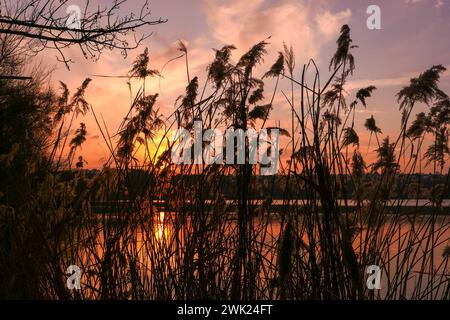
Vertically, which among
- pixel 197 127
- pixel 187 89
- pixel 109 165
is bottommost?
pixel 109 165

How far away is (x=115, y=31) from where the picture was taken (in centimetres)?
780

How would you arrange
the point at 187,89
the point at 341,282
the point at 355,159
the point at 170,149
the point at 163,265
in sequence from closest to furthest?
the point at 341,282
the point at 163,265
the point at 170,149
the point at 187,89
the point at 355,159

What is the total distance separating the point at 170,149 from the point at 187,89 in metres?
0.45

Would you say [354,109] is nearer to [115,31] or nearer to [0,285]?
[0,285]

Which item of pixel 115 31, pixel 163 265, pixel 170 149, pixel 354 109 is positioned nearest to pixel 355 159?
pixel 354 109

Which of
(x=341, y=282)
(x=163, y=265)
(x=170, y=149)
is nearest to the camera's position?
(x=341, y=282)

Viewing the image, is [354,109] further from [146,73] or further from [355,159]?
[146,73]

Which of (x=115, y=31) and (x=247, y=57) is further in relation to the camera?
(x=115, y=31)

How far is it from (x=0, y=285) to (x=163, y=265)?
95 cm

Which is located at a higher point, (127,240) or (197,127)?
(197,127)

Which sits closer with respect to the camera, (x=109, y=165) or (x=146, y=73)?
(x=109, y=165)

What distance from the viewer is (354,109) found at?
359cm

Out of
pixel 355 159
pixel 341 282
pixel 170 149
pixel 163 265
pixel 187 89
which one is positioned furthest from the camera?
pixel 355 159

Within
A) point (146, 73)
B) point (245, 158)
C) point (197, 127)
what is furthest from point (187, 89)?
point (245, 158)
